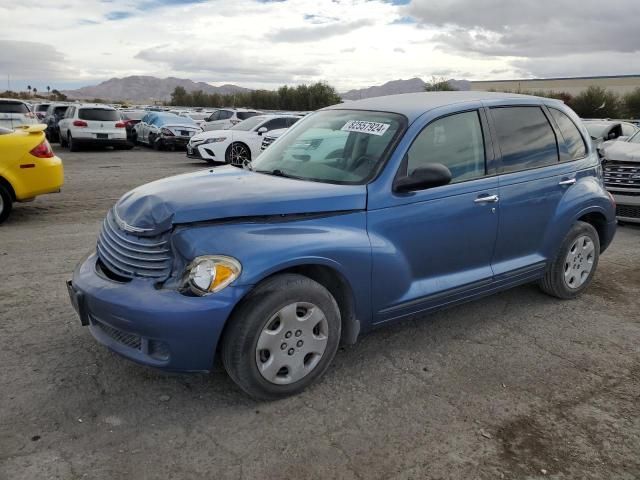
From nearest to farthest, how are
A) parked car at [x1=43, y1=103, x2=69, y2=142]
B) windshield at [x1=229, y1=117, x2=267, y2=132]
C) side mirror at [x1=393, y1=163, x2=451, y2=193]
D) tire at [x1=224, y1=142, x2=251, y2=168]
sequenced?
1. side mirror at [x1=393, y1=163, x2=451, y2=193]
2. tire at [x1=224, y1=142, x2=251, y2=168]
3. windshield at [x1=229, y1=117, x2=267, y2=132]
4. parked car at [x1=43, y1=103, x2=69, y2=142]

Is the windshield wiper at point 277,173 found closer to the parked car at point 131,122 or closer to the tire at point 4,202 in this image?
the tire at point 4,202

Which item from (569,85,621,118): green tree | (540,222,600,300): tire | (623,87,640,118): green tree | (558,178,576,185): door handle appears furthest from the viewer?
(569,85,621,118): green tree

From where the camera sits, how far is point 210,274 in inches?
121

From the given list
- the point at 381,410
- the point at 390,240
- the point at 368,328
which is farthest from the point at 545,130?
the point at 381,410

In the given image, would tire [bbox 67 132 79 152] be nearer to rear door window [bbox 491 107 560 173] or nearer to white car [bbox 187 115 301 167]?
white car [bbox 187 115 301 167]

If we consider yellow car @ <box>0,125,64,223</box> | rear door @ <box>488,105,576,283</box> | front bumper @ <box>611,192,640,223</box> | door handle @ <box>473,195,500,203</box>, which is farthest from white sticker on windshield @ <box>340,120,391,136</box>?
front bumper @ <box>611,192,640,223</box>

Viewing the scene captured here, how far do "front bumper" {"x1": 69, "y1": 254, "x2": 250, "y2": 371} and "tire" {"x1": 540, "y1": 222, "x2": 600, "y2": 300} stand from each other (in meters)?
3.10

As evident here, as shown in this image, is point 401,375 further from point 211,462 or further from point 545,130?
point 545,130

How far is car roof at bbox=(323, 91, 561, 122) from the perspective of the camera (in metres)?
4.14

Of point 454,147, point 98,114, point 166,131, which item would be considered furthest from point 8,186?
point 166,131

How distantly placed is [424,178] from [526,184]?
127cm

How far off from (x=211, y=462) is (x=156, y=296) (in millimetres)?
901

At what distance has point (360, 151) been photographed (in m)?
3.97

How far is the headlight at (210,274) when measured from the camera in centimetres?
306
